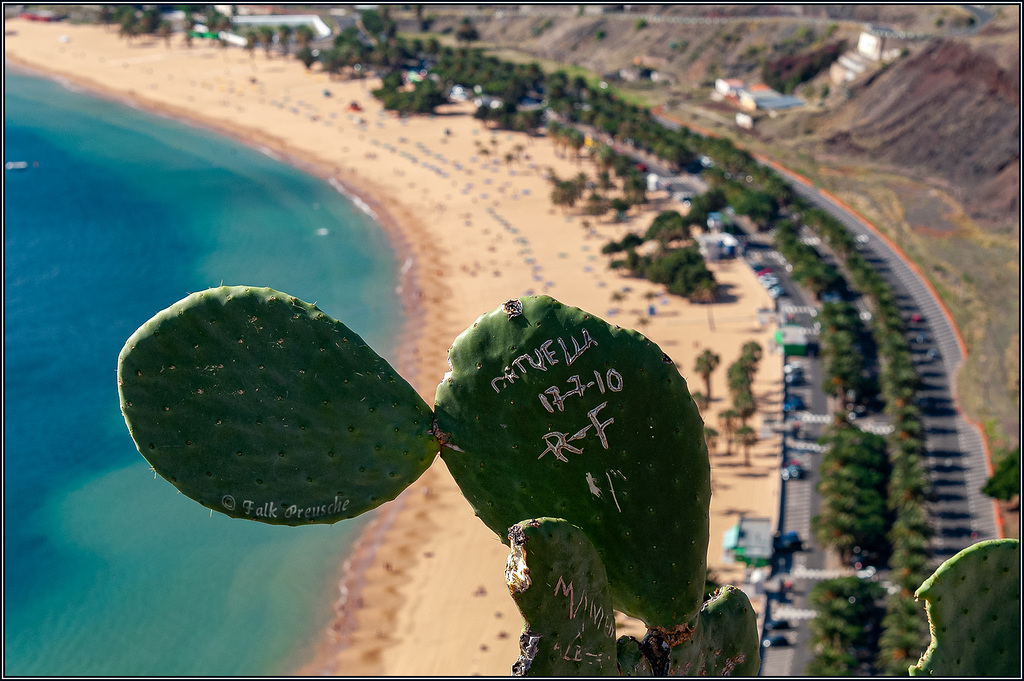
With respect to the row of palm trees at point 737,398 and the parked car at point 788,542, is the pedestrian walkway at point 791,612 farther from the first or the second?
the row of palm trees at point 737,398

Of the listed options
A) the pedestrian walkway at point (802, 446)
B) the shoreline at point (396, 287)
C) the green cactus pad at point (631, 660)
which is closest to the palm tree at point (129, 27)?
the shoreline at point (396, 287)

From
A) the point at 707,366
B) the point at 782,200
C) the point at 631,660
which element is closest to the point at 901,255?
the point at 782,200

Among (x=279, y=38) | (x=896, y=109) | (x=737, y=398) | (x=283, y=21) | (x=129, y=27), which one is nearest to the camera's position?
(x=737, y=398)

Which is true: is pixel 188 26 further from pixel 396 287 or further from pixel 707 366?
pixel 707 366

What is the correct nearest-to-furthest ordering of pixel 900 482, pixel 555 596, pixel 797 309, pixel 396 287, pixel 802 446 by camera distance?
pixel 555 596, pixel 900 482, pixel 802 446, pixel 797 309, pixel 396 287

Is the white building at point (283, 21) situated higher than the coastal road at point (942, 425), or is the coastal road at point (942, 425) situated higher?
the white building at point (283, 21)

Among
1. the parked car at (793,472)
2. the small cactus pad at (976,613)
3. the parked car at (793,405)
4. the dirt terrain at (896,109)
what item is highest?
the small cactus pad at (976,613)
